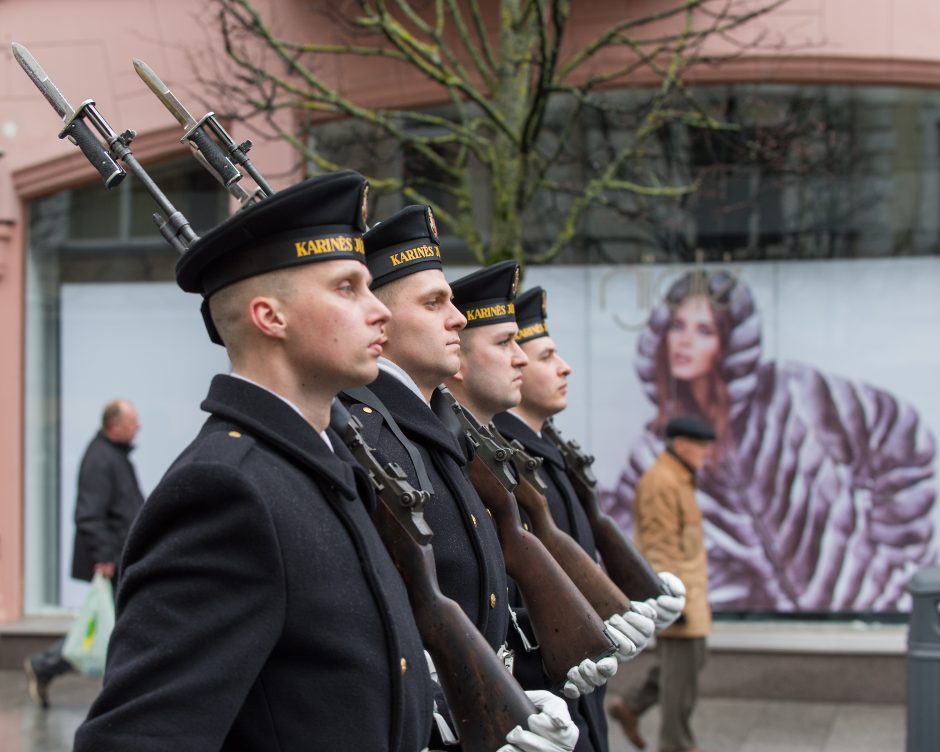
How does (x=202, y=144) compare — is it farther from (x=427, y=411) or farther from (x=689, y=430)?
(x=689, y=430)

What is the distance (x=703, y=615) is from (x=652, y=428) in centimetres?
224

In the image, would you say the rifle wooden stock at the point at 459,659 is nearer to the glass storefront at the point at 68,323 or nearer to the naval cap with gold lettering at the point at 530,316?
the naval cap with gold lettering at the point at 530,316

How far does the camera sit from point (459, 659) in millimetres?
2861

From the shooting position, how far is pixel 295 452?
245 centimetres

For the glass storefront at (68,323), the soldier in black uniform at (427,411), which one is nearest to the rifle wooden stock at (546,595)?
the soldier in black uniform at (427,411)

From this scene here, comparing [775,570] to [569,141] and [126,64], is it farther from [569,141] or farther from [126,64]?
[126,64]

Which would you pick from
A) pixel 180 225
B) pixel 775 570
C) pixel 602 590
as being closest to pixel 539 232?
pixel 775 570

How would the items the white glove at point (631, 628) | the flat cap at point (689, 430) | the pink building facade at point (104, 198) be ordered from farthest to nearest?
the pink building facade at point (104, 198)
the flat cap at point (689, 430)
the white glove at point (631, 628)

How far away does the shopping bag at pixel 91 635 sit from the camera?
8.14m

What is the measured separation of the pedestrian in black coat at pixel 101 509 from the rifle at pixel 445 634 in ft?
19.4

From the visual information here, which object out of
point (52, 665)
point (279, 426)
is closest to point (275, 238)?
point (279, 426)

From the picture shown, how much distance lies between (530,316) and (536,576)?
153cm

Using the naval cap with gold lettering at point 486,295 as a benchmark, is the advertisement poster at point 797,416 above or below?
below

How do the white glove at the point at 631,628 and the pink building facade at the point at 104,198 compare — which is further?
the pink building facade at the point at 104,198
